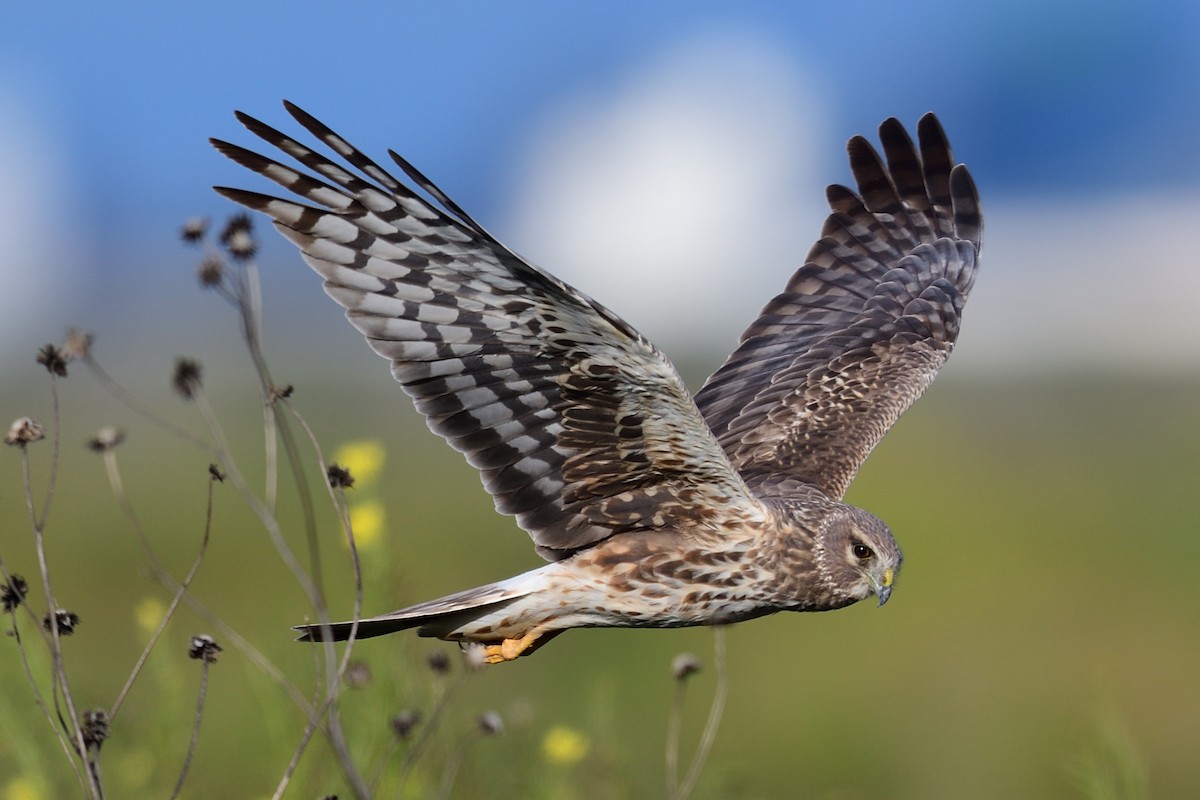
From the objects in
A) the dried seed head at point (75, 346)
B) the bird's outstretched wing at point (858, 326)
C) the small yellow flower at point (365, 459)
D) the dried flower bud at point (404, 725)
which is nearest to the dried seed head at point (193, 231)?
the dried seed head at point (75, 346)

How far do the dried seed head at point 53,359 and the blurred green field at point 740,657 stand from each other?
21.0 inches

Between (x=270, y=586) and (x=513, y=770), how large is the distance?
1125 centimetres

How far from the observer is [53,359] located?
3.25m

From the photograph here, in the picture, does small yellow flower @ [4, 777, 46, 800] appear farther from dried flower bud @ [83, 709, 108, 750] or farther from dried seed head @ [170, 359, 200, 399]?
dried seed head @ [170, 359, 200, 399]

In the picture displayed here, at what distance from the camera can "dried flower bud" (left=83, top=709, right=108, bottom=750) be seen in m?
3.16

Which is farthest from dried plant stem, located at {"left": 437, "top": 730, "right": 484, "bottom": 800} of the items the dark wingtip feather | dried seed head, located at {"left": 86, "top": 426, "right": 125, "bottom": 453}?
the dark wingtip feather

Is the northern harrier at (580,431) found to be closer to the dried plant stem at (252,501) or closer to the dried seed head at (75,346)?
the dried seed head at (75,346)

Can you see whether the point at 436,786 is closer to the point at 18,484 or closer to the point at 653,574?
the point at 653,574

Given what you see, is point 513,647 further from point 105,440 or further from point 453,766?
point 105,440

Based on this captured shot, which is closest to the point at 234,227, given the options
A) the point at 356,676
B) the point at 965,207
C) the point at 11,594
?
the point at 11,594

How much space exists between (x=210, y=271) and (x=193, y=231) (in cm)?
13

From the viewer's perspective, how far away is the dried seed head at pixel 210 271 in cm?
334

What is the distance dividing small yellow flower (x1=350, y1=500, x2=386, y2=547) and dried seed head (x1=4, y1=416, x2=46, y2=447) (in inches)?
68.2

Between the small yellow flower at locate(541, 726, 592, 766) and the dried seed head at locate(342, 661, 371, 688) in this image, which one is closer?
the dried seed head at locate(342, 661, 371, 688)
